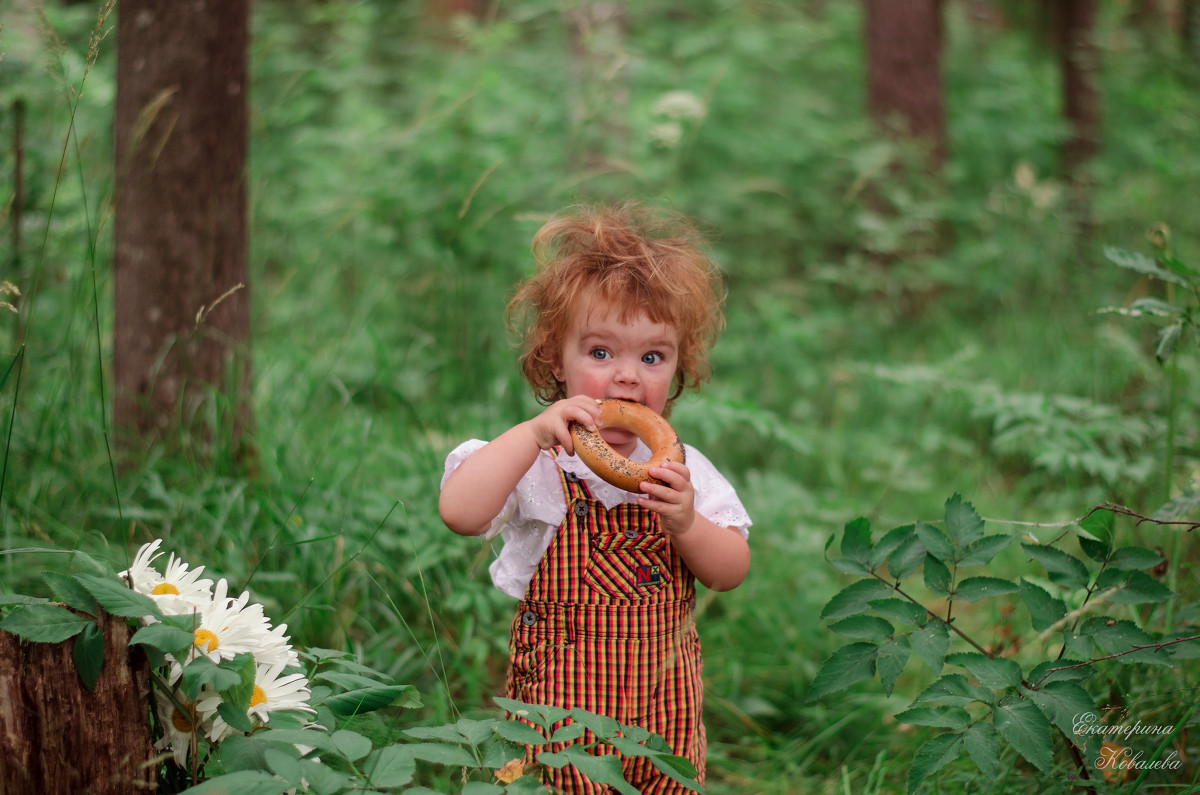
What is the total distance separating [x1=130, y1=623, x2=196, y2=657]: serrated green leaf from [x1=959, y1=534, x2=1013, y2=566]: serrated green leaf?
4.43ft

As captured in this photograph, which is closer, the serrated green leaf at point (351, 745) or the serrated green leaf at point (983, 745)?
the serrated green leaf at point (351, 745)

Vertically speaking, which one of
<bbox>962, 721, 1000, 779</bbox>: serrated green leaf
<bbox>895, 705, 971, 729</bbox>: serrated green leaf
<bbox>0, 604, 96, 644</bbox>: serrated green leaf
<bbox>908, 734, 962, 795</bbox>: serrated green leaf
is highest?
<bbox>0, 604, 96, 644</bbox>: serrated green leaf

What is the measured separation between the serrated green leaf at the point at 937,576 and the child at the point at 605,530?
348mm

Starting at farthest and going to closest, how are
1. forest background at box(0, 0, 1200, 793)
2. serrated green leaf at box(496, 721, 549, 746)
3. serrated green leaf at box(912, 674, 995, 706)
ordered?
forest background at box(0, 0, 1200, 793)
serrated green leaf at box(912, 674, 995, 706)
serrated green leaf at box(496, 721, 549, 746)

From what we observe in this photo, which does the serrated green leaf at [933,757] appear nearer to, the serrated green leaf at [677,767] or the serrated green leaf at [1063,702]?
the serrated green leaf at [1063,702]

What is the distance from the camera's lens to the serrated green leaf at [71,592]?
128 centimetres

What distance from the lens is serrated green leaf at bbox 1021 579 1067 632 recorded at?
1.70 metres

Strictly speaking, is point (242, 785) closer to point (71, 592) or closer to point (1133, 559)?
point (71, 592)

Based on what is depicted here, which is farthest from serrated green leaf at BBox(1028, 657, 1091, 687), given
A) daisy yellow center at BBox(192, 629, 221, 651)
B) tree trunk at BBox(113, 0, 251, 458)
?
tree trunk at BBox(113, 0, 251, 458)

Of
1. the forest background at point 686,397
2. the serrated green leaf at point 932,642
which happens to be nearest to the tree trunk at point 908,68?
the forest background at point 686,397

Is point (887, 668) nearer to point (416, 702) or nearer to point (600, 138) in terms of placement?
point (416, 702)

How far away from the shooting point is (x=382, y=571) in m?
2.39

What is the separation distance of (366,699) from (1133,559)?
144cm

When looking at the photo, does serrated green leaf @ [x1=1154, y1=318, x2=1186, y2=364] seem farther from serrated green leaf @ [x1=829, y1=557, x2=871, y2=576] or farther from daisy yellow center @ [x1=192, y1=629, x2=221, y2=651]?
daisy yellow center @ [x1=192, y1=629, x2=221, y2=651]
